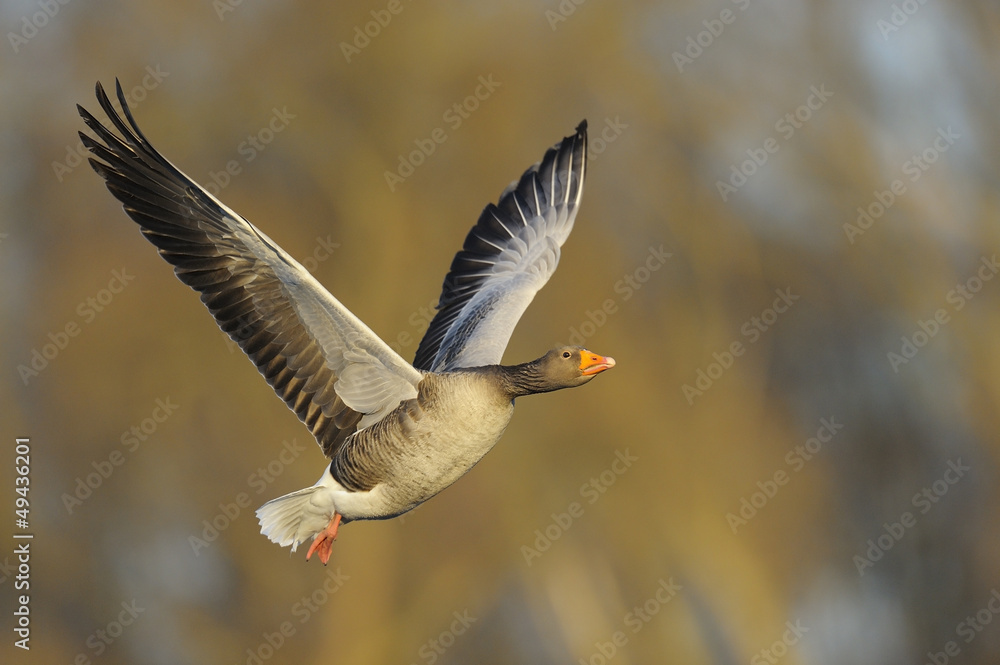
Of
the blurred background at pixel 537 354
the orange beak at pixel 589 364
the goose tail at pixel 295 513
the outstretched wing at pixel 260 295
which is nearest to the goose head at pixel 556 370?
the orange beak at pixel 589 364

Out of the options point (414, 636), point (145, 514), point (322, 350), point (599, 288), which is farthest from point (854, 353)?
point (322, 350)

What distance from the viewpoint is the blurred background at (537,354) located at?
52.3 feet

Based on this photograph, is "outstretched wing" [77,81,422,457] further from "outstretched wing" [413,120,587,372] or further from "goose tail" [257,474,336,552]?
"outstretched wing" [413,120,587,372]

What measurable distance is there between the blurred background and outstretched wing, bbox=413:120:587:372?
6292 millimetres

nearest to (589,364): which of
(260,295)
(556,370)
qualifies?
(556,370)

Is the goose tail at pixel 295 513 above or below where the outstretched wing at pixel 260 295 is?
below

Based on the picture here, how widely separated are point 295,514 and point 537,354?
27.0 ft

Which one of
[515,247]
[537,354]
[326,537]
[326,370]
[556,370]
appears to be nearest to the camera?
[556,370]

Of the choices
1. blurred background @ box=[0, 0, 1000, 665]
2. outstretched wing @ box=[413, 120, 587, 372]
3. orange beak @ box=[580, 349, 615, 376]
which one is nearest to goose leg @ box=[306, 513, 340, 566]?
outstretched wing @ box=[413, 120, 587, 372]

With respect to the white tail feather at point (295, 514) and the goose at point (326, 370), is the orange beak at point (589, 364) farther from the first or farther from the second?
the white tail feather at point (295, 514)

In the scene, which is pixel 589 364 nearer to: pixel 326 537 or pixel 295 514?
pixel 326 537

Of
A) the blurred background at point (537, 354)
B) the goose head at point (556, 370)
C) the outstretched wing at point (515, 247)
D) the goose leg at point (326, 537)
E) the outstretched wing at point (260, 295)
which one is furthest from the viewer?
the blurred background at point (537, 354)

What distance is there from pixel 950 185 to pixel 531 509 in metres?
10.1

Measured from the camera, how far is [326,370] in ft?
21.5
